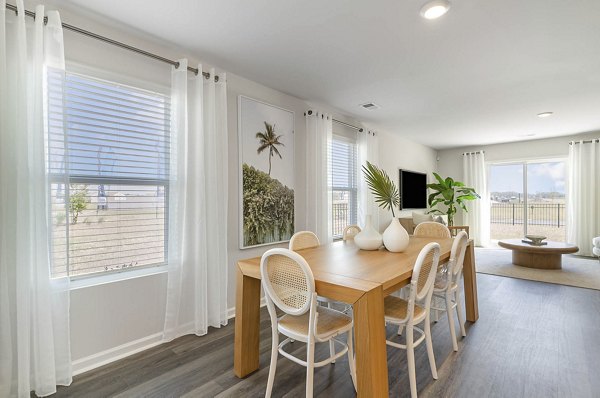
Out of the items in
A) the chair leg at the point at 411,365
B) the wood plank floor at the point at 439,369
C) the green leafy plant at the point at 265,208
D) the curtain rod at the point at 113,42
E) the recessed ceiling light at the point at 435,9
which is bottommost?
the wood plank floor at the point at 439,369

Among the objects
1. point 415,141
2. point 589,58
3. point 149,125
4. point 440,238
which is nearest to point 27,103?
point 149,125

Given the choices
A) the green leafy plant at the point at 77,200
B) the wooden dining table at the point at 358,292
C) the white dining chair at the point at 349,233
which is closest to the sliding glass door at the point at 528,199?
the wooden dining table at the point at 358,292

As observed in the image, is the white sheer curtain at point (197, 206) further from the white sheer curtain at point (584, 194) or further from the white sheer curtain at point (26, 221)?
the white sheer curtain at point (584, 194)

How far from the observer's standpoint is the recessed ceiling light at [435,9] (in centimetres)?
185

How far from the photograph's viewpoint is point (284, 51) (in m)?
2.52

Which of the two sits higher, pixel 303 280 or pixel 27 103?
pixel 27 103

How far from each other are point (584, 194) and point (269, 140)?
20.4ft

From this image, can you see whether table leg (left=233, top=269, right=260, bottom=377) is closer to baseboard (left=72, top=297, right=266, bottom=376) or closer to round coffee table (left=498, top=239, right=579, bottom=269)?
baseboard (left=72, top=297, right=266, bottom=376)

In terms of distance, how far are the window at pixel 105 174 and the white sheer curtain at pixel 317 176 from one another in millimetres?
1783

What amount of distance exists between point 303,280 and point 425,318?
0.91 metres

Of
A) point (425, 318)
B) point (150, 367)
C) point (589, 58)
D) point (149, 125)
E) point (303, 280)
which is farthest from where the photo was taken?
point (589, 58)

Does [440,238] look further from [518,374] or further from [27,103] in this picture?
[27,103]

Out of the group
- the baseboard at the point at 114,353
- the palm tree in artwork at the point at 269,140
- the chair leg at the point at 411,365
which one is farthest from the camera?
the palm tree in artwork at the point at 269,140

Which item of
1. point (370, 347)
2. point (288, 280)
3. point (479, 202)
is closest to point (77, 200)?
point (288, 280)
